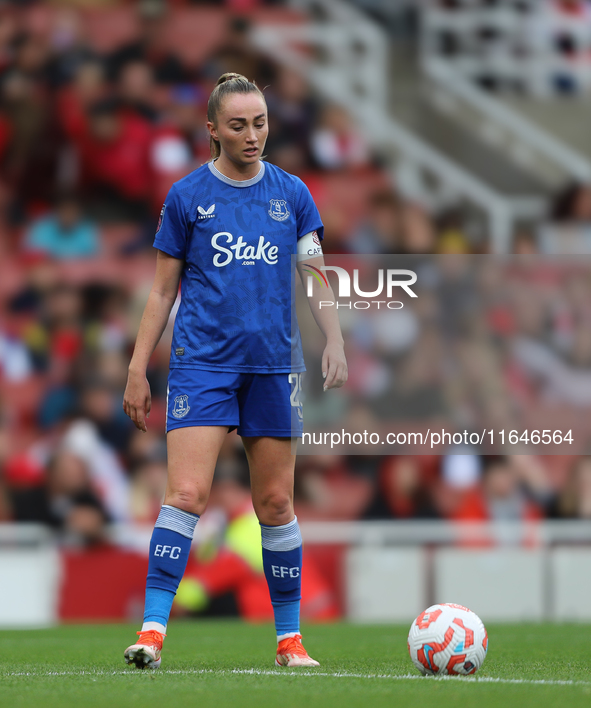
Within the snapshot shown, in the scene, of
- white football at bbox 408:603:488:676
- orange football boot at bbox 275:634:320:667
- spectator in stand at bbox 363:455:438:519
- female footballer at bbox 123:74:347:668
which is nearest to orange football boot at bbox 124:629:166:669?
female footballer at bbox 123:74:347:668

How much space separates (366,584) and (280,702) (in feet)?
19.9

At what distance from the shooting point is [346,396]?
10508mm

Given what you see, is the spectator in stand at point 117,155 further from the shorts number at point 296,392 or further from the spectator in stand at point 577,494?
the shorts number at point 296,392

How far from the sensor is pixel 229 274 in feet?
14.6

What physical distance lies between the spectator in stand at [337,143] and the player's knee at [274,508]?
940cm

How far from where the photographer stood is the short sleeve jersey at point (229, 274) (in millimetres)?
4445

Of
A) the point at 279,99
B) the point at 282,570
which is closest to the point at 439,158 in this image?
the point at 279,99

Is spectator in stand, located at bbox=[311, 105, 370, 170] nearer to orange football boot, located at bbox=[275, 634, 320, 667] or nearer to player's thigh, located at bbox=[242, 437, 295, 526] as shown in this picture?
player's thigh, located at bbox=[242, 437, 295, 526]

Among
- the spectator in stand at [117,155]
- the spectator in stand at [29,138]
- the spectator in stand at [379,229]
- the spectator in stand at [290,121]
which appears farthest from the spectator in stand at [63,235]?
the spectator in stand at [379,229]

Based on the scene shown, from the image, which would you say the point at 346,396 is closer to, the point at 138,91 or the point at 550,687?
the point at 138,91

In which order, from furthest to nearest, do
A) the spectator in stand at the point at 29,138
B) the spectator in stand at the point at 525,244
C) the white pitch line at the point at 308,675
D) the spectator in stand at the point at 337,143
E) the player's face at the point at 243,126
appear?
the spectator in stand at the point at 337,143 → the spectator in stand at the point at 29,138 → the spectator in stand at the point at 525,244 → the player's face at the point at 243,126 → the white pitch line at the point at 308,675

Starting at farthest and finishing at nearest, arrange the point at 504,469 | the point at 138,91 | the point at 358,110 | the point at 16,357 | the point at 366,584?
1. the point at 358,110
2. the point at 138,91
3. the point at 16,357
4. the point at 504,469
5. the point at 366,584

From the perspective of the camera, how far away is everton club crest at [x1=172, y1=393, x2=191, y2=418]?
4391 millimetres

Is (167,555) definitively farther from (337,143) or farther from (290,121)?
(337,143)
